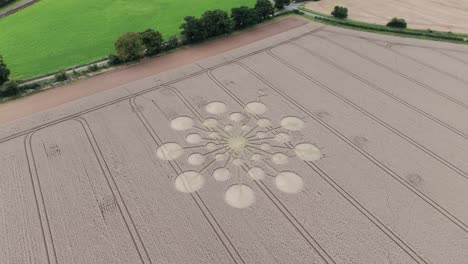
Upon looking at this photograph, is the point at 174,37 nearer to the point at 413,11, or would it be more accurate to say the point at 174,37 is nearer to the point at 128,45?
the point at 128,45

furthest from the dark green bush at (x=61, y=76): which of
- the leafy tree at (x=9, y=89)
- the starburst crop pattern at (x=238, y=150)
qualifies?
the starburst crop pattern at (x=238, y=150)

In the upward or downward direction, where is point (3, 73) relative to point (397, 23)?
downward

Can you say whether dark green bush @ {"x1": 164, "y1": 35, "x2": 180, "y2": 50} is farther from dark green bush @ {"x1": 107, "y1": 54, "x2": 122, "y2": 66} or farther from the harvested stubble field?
dark green bush @ {"x1": 107, "y1": 54, "x2": 122, "y2": 66}

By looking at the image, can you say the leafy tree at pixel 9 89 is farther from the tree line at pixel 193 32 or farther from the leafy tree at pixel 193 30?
the leafy tree at pixel 193 30

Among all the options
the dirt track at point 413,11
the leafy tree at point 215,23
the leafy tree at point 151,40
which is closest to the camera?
the leafy tree at point 151,40

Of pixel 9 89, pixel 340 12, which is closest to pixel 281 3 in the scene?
pixel 340 12

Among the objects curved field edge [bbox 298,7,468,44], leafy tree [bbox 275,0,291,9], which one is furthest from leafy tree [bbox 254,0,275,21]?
curved field edge [bbox 298,7,468,44]

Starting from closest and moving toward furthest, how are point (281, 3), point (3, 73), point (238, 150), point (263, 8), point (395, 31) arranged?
1. point (238, 150)
2. point (3, 73)
3. point (395, 31)
4. point (263, 8)
5. point (281, 3)
